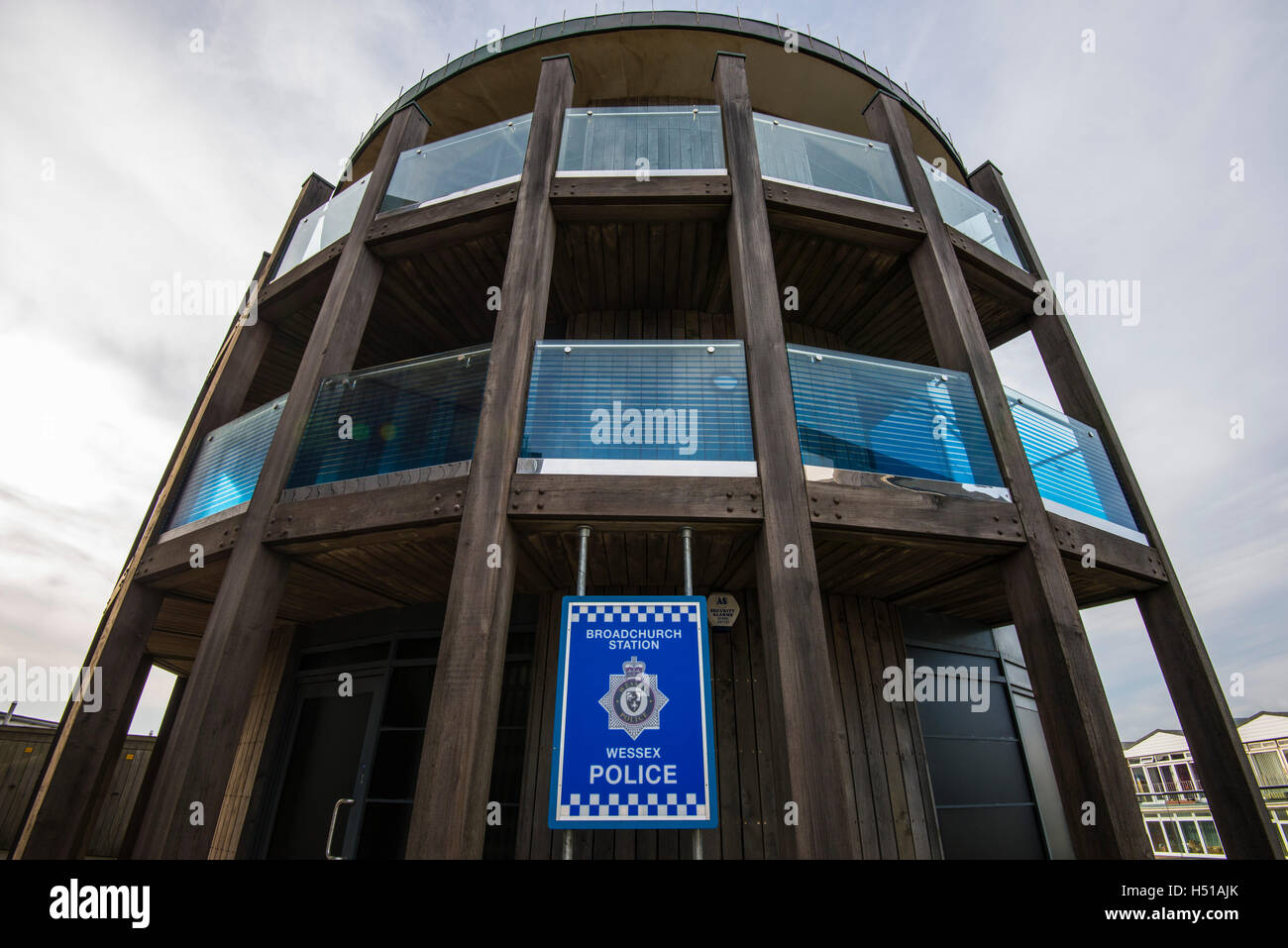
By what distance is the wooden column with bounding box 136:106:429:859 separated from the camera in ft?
12.7

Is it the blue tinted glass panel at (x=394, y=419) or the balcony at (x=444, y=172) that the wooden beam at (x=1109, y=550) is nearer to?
the blue tinted glass panel at (x=394, y=419)

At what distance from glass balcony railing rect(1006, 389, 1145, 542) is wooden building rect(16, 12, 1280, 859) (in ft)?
0.17

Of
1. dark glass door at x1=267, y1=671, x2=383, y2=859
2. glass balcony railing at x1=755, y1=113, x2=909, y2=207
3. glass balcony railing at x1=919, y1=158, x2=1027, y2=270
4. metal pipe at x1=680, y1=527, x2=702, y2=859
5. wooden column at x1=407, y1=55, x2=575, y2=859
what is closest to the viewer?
wooden column at x1=407, y1=55, x2=575, y2=859

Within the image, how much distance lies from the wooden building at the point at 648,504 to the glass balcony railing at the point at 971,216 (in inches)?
2.9

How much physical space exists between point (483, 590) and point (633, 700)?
1.31 metres

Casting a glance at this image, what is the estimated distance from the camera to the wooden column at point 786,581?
3432mm

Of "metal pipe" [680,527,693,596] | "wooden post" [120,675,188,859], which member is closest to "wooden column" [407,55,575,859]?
"metal pipe" [680,527,693,596]

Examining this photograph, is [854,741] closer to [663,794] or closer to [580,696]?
[663,794]

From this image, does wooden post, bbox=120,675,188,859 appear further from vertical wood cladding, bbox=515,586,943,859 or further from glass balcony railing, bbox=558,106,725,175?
glass balcony railing, bbox=558,106,725,175

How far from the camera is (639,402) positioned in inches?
Result: 190

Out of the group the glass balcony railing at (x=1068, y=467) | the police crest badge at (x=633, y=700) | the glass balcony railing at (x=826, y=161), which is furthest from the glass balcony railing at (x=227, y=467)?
the glass balcony railing at (x=1068, y=467)

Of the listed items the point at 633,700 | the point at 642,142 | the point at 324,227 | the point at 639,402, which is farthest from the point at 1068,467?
the point at 324,227

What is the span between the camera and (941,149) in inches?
356

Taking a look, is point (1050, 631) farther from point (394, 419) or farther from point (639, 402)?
point (394, 419)
